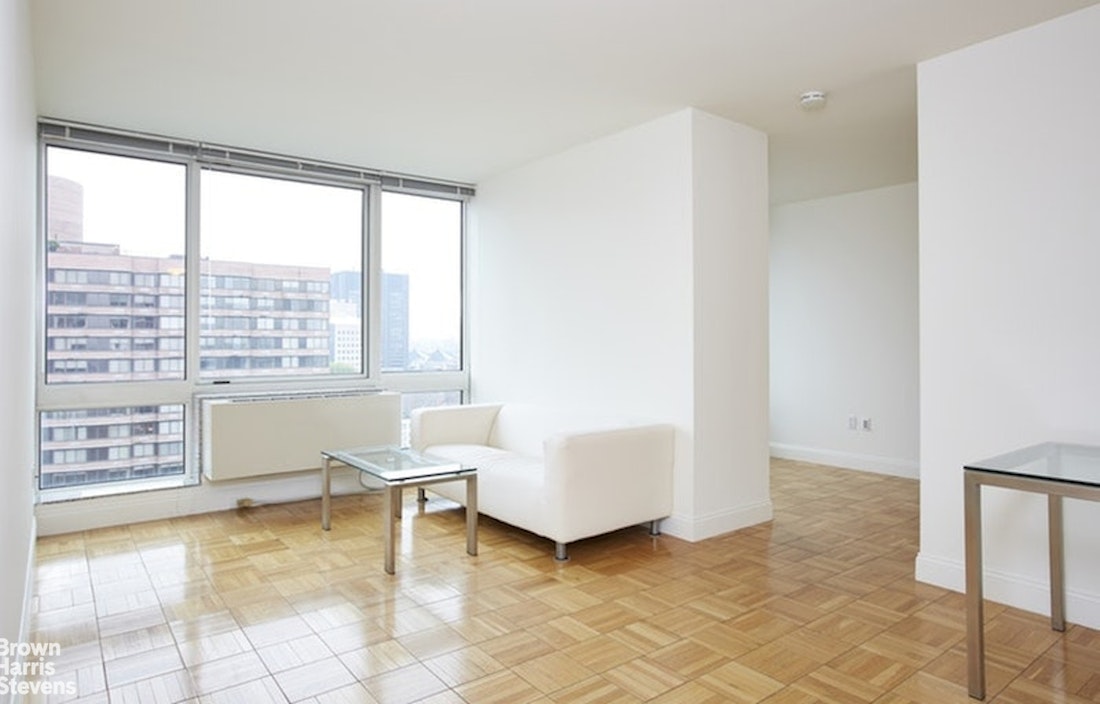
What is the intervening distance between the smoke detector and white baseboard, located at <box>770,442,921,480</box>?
125 inches

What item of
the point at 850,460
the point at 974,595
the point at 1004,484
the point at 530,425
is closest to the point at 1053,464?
the point at 1004,484

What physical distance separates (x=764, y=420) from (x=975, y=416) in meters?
1.31

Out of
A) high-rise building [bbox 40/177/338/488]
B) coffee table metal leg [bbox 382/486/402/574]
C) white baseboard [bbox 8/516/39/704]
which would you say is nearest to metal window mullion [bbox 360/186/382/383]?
high-rise building [bbox 40/177/338/488]

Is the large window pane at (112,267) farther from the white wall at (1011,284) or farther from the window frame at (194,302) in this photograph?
the white wall at (1011,284)

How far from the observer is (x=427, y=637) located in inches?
95.7

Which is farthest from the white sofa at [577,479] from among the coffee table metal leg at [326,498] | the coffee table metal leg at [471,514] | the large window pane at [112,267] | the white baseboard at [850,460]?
the white baseboard at [850,460]

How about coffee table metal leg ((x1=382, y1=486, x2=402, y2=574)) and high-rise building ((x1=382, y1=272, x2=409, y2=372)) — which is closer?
coffee table metal leg ((x1=382, y1=486, x2=402, y2=574))

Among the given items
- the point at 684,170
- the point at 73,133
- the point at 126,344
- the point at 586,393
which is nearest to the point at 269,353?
the point at 126,344

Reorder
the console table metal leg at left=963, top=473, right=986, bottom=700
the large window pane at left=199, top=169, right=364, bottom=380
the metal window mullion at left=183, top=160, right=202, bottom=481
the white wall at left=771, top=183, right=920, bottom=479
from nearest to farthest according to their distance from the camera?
the console table metal leg at left=963, top=473, right=986, bottom=700, the metal window mullion at left=183, top=160, right=202, bottom=481, the large window pane at left=199, top=169, right=364, bottom=380, the white wall at left=771, top=183, right=920, bottom=479

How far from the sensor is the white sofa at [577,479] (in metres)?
3.27

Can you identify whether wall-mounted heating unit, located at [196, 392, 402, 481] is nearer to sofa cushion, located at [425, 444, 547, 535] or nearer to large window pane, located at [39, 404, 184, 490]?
large window pane, located at [39, 404, 184, 490]

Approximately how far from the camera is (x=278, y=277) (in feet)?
15.5

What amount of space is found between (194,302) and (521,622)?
321cm

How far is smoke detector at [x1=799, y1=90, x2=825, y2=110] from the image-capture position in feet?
11.0
